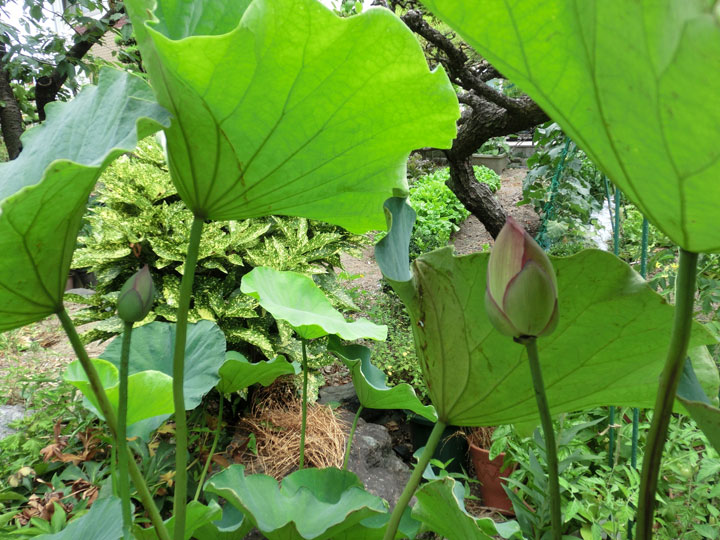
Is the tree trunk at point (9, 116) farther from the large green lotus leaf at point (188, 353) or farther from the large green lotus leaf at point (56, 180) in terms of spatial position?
the large green lotus leaf at point (56, 180)

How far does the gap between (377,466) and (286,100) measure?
6.03 feet

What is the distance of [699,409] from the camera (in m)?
0.35

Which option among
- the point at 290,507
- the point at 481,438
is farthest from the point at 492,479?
the point at 290,507

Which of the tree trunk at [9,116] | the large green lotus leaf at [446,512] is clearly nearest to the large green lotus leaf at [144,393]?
the large green lotus leaf at [446,512]

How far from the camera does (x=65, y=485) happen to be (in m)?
1.59

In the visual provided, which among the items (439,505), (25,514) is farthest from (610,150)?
(25,514)

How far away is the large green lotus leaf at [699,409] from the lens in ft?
1.12

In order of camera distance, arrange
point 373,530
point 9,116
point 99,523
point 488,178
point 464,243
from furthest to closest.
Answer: point 488,178 < point 464,243 < point 9,116 < point 373,530 < point 99,523

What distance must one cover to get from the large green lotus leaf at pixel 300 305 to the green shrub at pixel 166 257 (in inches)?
39.0

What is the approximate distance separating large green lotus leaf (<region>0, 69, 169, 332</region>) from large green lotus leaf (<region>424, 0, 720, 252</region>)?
328mm

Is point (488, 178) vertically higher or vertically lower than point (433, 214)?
higher

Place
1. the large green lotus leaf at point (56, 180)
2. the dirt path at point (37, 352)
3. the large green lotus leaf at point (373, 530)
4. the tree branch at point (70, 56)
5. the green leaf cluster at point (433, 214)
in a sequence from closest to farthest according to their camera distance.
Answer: the large green lotus leaf at point (56, 180) < the large green lotus leaf at point (373, 530) < the dirt path at point (37, 352) < the tree branch at point (70, 56) < the green leaf cluster at point (433, 214)

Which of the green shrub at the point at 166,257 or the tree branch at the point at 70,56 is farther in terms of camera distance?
the tree branch at the point at 70,56

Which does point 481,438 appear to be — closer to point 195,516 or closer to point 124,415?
point 195,516
